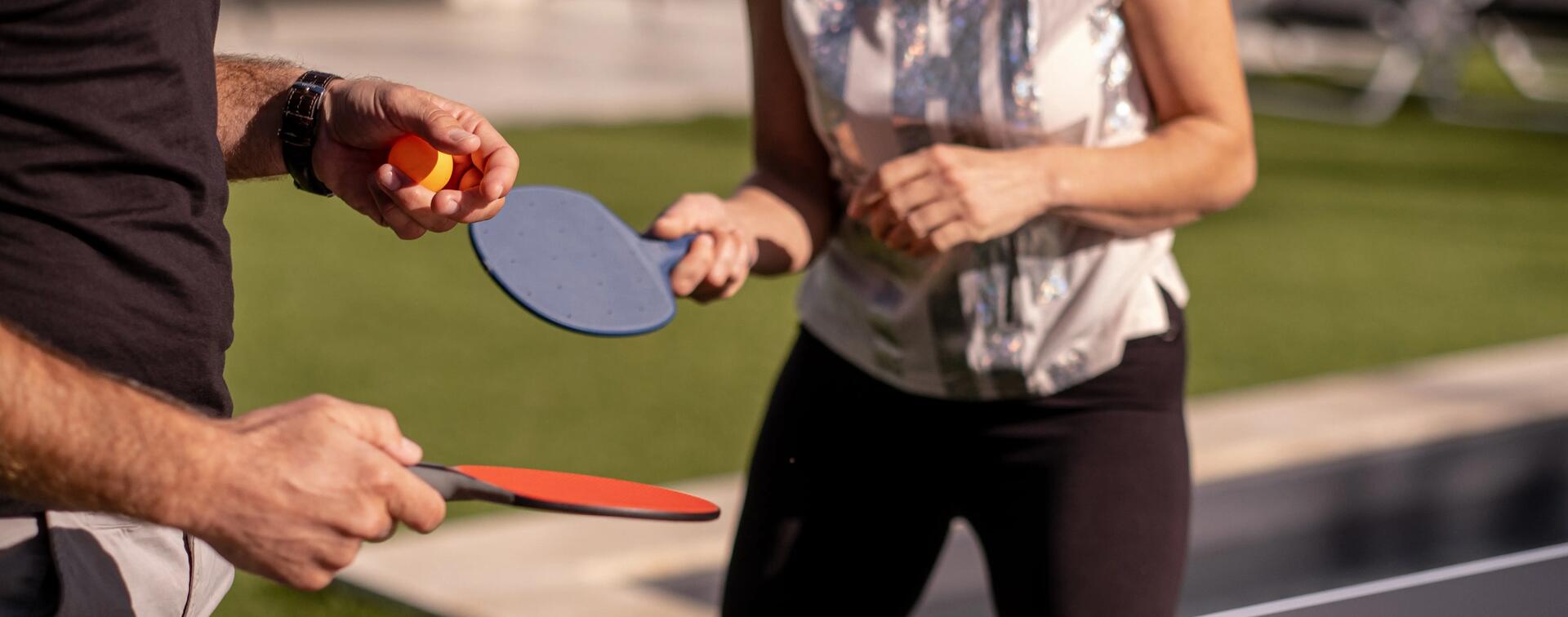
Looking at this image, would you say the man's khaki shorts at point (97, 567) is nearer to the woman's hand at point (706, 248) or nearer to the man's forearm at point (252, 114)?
the man's forearm at point (252, 114)

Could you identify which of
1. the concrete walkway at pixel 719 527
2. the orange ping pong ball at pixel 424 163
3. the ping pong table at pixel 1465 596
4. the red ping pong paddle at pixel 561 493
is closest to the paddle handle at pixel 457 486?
the red ping pong paddle at pixel 561 493

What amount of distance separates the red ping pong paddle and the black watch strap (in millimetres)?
539

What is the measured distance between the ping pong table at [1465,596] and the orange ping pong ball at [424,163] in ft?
4.73

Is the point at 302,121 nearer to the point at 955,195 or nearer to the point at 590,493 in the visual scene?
the point at 590,493

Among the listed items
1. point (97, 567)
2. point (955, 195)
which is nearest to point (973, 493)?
point (955, 195)

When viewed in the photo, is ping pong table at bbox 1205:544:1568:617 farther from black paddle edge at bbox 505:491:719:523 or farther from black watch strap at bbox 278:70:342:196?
black watch strap at bbox 278:70:342:196

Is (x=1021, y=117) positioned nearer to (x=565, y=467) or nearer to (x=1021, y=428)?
(x=1021, y=428)

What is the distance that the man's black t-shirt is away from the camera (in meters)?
1.49

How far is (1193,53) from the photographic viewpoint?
6.61 ft

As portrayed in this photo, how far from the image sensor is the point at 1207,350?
6117mm

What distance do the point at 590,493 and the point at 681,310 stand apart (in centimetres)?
503

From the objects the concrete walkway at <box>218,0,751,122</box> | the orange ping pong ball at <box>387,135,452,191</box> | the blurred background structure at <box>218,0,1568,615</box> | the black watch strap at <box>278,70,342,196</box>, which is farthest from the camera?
the concrete walkway at <box>218,0,751,122</box>

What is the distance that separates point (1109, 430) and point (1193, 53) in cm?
49

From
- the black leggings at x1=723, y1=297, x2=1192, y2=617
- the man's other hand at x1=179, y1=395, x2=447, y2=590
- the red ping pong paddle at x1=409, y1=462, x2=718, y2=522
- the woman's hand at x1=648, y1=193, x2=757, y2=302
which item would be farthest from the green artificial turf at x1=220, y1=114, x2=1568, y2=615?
the man's other hand at x1=179, y1=395, x2=447, y2=590
